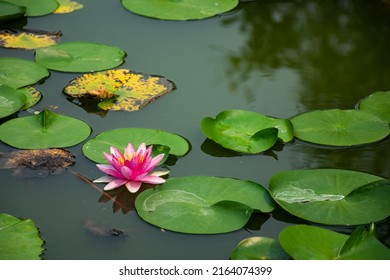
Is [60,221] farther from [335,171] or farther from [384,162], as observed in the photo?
[384,162]

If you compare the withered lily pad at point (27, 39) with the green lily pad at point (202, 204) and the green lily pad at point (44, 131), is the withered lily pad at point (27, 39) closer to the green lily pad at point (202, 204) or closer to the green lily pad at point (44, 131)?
the green lily pad at point (44, 131)

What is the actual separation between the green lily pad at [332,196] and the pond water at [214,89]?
0.19 ft

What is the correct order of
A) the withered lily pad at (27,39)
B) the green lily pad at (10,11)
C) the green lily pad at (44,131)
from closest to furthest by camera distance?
the green lily pad at (44,131) < the withered lily pad at (27,39) < the green lily pad at (10,11)

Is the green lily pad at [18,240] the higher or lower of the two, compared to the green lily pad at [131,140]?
lower

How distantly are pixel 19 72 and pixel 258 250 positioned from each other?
165cm

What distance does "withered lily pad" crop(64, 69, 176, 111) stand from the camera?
3.11m

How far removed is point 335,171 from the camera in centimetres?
261

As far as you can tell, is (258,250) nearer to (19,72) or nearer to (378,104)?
(378,104)

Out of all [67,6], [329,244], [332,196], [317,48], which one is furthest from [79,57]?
[329,244]

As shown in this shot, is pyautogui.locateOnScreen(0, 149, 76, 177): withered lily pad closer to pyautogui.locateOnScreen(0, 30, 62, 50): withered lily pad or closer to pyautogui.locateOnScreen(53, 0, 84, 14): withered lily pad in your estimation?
pyautogui.locateOnScreen(0, 30, 62, 50): withered lily pad

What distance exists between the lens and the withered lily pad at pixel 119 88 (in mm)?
3111

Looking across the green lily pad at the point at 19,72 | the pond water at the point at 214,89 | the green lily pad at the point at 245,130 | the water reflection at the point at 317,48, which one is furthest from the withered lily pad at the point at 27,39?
the green lily pad at the point at 245,130

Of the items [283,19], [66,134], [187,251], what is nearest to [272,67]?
[283,19]

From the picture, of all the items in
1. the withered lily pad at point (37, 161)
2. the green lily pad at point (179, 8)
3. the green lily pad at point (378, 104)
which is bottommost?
the withered lily pad at point (37, 161)
